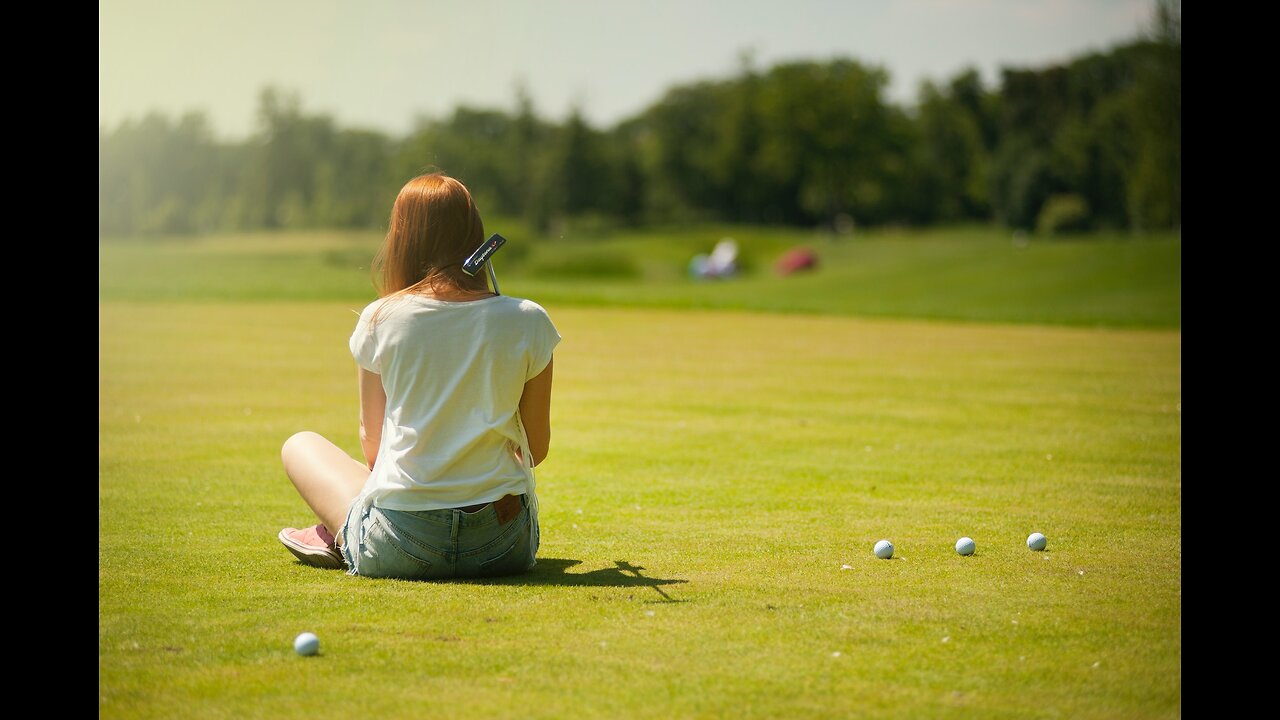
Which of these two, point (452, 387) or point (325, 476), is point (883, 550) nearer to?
point (452, 387)

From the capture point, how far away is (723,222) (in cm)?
11794

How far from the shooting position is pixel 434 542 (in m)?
5.94

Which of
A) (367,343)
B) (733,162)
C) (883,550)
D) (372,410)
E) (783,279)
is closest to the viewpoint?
(367,343)

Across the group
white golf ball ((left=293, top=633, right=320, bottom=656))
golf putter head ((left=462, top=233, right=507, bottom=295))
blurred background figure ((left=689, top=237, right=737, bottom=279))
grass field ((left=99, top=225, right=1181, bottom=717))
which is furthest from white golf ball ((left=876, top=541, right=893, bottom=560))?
blurred background figure ((left=689, top=237, right=737, bottom=279))

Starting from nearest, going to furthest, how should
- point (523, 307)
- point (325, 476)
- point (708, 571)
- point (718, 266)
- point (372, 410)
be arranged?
point (523, 307) → point (372, 410) → point (325, 476) → point (708, 571) → point (718, 266)

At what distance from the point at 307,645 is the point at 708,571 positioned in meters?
2.29

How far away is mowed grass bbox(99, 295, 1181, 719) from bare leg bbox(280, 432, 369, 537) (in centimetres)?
33

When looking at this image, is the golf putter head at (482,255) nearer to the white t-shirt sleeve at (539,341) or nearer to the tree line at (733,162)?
the white t-shirt sleeve at (539,341)

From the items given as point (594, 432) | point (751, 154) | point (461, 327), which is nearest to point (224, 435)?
point (594, 432)

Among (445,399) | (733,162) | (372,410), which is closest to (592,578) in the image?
(445,399)

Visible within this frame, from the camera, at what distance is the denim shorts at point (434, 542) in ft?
19.4

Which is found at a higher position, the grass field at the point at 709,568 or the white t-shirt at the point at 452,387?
the white t-shirt at the point at 452,387

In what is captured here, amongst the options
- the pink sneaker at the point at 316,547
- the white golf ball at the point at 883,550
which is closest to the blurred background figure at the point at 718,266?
the white golf ball at the point at 883,550
